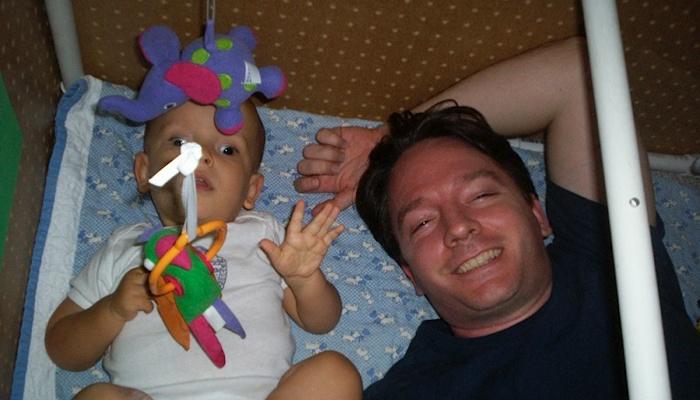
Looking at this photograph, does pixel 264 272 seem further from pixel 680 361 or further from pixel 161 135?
pixel 680 361

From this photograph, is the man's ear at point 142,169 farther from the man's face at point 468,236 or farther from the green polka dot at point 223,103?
the man's face at point 468,236

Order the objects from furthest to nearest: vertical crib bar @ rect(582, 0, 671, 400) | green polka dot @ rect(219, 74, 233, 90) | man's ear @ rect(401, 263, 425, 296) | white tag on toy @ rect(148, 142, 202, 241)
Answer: man's ear @ rect(401, 263, 425, 296) < green polka dot @ rect(219, 74, 233, 90) < white tag on toy @ rect(148, 142, 202, 241) < vertical crib bar @ rect(582, 0, 671, 400)

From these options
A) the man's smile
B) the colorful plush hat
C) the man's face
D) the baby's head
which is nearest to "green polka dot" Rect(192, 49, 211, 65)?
the colorful plush hat

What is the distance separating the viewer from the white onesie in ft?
3.39

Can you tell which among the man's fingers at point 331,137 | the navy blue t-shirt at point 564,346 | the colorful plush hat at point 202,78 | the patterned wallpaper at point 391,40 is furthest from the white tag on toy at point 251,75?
the navy blue t-shirt at point 564,346

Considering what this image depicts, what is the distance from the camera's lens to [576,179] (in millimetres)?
1289

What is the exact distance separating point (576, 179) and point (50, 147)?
1201mm

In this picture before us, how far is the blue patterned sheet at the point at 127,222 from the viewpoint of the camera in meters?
1.18

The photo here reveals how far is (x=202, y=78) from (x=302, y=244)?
340 mm

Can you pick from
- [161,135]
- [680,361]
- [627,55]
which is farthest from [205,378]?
[627,55]

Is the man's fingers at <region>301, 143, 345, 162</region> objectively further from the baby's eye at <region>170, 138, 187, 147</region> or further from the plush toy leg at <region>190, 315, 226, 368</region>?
the plush toy leg at <region>190, 315, 226, 368</region>

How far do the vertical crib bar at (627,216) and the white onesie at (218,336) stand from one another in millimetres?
677

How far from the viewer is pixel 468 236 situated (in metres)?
1.10

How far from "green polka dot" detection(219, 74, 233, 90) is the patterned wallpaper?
1.03 ft
